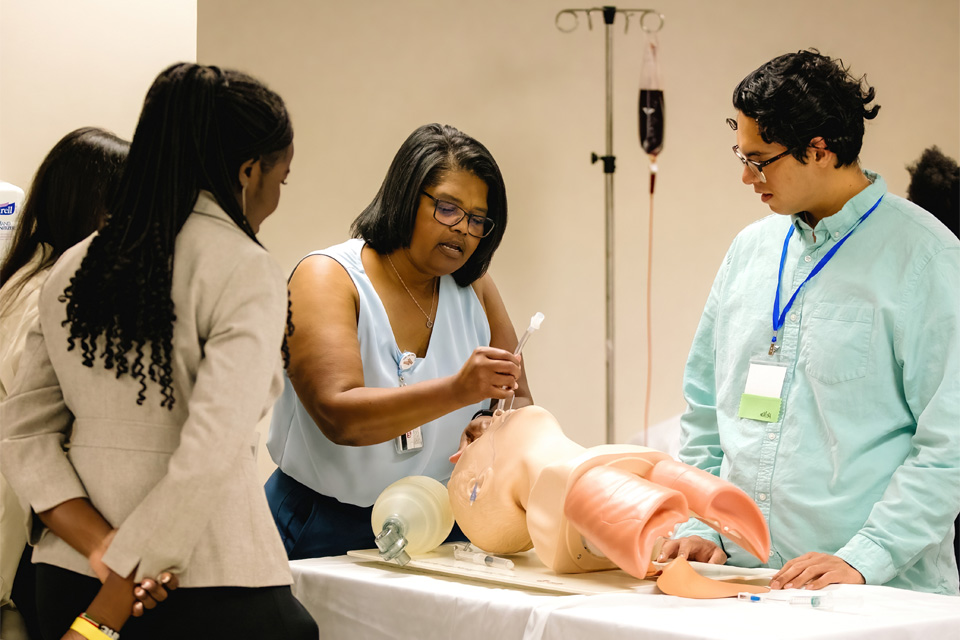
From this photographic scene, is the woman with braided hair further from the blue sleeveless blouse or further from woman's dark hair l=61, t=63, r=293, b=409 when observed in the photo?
the blue sleeveless blouse

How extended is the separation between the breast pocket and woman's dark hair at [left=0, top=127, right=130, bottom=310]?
1.37 m

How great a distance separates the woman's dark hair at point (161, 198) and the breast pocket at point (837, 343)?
3.32 ft

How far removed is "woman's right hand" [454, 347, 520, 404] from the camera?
1.63 metres

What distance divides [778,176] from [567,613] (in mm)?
914

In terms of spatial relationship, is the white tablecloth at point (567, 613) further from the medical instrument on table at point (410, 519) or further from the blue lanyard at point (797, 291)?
the blue lanyard at point (797, 291)

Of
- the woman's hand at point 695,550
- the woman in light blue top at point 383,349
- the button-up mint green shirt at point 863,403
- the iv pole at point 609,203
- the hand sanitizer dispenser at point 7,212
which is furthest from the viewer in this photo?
the iv pole at point 609,203

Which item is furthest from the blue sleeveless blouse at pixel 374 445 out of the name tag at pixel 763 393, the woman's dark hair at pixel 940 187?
the woman's dark hair at pixel 940 187

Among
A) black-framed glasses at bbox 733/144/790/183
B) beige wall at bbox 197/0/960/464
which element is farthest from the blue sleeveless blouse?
beige wall at bbox 197/0/960/464

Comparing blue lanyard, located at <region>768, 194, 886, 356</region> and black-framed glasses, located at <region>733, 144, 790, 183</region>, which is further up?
black-framed glasses, located at <region>733, 144, 790, 183</region>

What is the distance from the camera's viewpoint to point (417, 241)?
6.51 ft

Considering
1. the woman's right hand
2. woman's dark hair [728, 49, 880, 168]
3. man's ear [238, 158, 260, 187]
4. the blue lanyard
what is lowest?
the woman's right hand

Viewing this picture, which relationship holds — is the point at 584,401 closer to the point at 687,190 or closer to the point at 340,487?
the point at 687,190

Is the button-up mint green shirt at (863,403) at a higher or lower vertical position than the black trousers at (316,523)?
higher

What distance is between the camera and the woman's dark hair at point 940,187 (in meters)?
2.95
